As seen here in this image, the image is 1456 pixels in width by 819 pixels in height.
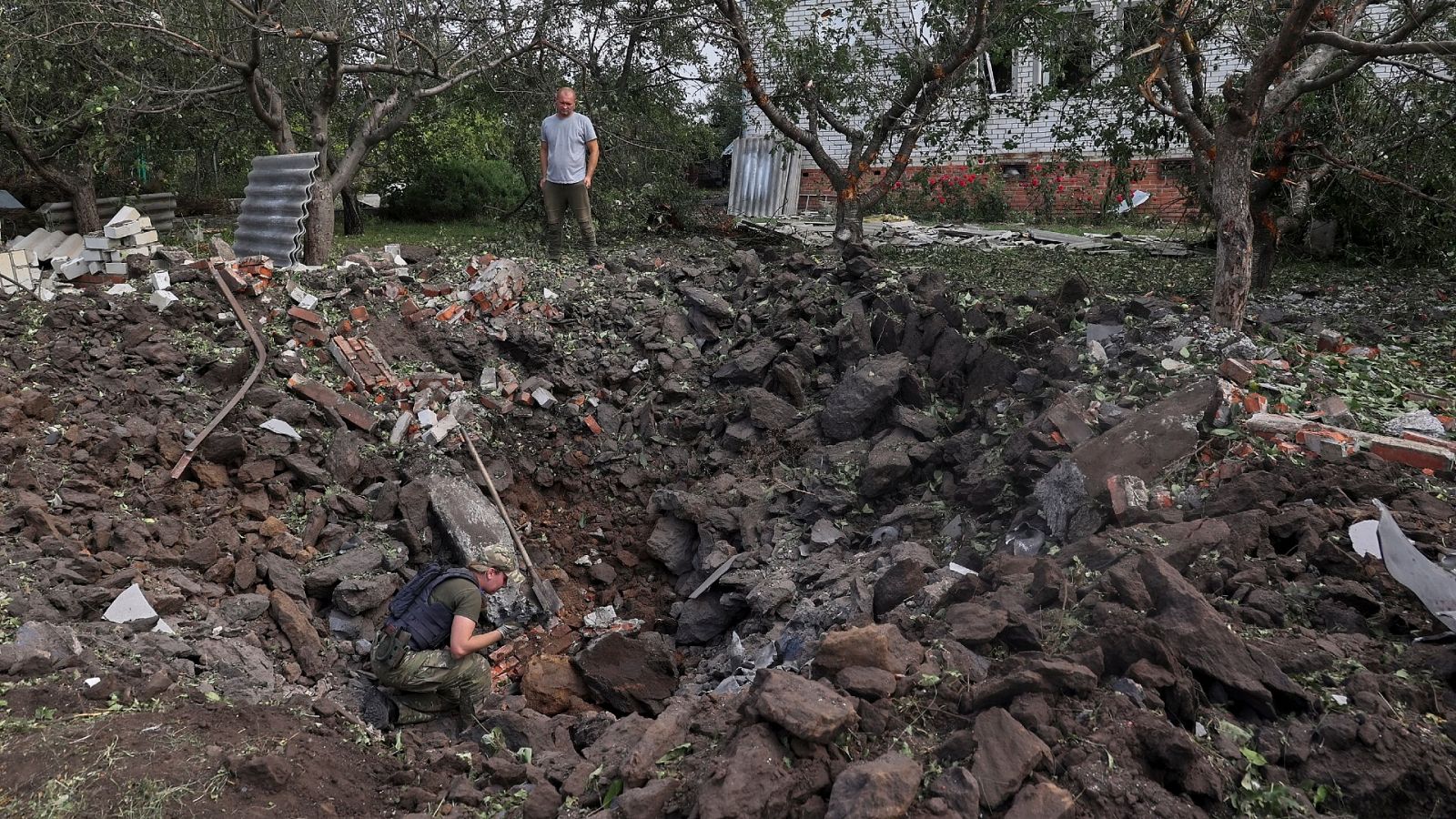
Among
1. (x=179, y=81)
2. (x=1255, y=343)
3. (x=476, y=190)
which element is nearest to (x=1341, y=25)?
(x=1255, y=343)

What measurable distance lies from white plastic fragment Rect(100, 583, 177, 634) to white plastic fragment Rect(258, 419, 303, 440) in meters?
1.85

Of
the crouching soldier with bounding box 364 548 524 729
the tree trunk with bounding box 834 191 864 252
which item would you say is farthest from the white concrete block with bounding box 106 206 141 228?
the tree trunk with bounding box 834 191 864 252

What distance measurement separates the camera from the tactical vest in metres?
4.70

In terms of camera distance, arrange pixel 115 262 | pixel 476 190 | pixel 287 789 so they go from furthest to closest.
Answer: pixel 476 190, pixel 115 262, pixel 287 789

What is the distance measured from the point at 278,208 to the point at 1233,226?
8.07 m

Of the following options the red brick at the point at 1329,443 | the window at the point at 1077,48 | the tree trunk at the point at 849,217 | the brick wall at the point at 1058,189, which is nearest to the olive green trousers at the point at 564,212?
the tree trunk at the point at 849,217

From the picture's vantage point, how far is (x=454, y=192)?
15.2 m

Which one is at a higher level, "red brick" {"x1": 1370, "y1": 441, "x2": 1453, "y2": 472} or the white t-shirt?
the white t-shirt

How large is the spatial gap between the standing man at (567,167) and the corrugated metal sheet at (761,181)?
313 inches

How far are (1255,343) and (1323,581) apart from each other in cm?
325

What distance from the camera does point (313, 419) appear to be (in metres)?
6.75

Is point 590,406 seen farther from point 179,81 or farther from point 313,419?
point 179,81

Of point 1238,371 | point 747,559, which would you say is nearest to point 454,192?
point 747,559

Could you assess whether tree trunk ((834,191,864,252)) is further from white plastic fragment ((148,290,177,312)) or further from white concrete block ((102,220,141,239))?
white concrete block ((102,220,141,239))
